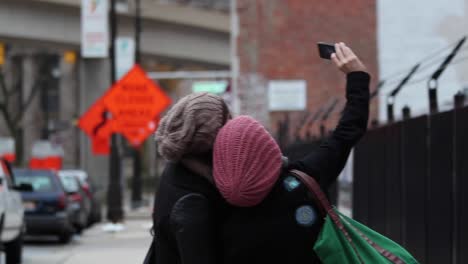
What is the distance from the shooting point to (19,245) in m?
14.0

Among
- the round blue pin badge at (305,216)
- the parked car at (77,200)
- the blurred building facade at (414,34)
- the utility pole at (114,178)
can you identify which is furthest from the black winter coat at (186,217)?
the blurred building facade at (414,34)

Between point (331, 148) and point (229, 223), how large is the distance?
53cm

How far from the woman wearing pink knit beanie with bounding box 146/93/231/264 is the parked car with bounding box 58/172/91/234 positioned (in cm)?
1607

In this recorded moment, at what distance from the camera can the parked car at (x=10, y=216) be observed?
1271 centimetres

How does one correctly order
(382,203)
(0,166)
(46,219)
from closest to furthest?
(382,203), (0,166), (46,219)

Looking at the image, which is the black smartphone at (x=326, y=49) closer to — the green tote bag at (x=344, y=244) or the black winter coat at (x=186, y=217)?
the green tote bag at (x=344, y=244)

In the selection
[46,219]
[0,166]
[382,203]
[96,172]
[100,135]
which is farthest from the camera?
[96,172]

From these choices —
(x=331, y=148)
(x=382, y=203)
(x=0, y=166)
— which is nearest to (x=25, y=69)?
(x=0, y=166)

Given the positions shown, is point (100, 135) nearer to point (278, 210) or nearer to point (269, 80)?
point (269, 80)

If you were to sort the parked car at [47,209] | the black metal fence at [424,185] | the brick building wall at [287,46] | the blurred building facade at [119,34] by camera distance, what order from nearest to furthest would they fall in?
the black metal fence at [424,185] → the parked car at [47,209] → the brick building wall at [287,46] → the blurred building facade at [119,34]

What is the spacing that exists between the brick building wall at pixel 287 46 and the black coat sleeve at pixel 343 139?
24.7m

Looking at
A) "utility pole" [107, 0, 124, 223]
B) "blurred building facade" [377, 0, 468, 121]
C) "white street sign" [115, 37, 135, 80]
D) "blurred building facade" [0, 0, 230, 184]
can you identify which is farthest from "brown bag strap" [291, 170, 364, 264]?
"blurred building facade" [0, 0, 230, 184]

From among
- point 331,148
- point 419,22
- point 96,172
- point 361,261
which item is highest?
point 419,22

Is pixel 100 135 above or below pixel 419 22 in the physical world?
below
